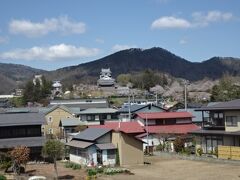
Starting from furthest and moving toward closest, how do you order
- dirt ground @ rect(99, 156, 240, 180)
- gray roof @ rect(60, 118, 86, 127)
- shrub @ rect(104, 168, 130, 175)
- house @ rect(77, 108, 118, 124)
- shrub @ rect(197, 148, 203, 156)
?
house @ rect(77, 108, 118, 124)
gray roof @ rect(60, 118, 86, 127)
shrub @ rect(197, 148, 203, 156)
shrub @ rect(104, 168, 130, 175)
dirt ground @ rect(99, 156, 240, 180)

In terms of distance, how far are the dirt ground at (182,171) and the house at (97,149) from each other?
2120mm

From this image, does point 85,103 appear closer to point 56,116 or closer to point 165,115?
point 56,116

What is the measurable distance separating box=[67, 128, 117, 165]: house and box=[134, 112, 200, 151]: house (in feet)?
36.1

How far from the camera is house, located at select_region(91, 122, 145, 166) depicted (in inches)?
1294

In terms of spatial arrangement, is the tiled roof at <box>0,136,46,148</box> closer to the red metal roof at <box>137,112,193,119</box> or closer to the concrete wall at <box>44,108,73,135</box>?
the red metal roof at <box>137,112,193,119</box>

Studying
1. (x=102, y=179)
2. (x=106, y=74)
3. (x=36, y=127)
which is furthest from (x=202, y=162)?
(x=106, y=74)

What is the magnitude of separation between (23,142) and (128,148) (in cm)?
992

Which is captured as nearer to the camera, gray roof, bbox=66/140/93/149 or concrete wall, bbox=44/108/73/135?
gray roof, bbox=66/140/93/149

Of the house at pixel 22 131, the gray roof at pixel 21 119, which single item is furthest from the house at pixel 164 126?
the house at pixel 22 131

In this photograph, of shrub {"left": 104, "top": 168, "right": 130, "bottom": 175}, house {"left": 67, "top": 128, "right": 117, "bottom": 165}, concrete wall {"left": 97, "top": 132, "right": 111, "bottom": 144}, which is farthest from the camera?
concrete wall {"left": 97, "top": 132, "right": 111, "bottom": 144}

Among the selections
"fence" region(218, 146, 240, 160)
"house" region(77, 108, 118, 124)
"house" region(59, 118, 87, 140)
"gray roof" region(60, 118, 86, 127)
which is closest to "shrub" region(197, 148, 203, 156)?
"fence" region(218, 146, 240, 160)

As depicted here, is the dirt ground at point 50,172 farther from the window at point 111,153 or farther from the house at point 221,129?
the house at point 221,129

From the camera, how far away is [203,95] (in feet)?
329

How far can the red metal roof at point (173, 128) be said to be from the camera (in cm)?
4600
